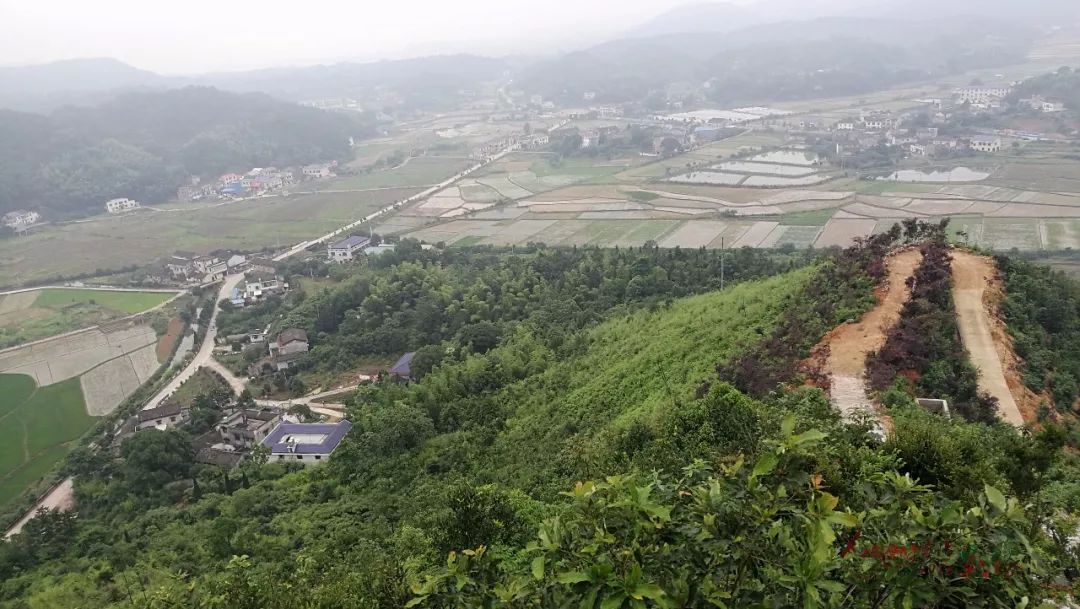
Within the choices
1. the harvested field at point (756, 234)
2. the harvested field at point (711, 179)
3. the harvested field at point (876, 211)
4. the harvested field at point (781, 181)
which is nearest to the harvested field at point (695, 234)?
the harvested field at point (756, 234)

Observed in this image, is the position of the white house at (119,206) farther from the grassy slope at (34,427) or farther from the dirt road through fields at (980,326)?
the dirt road through fields at (980,326)

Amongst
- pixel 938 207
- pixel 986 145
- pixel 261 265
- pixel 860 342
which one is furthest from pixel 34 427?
pixel 986 145

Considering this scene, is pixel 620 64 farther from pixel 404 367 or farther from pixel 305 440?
pixel 305 440

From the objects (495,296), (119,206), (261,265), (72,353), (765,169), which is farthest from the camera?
(119,206)

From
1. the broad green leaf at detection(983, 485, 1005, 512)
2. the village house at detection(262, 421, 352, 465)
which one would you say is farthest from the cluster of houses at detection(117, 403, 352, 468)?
the broad green leaf at detection(983, 485, 1005, 512)

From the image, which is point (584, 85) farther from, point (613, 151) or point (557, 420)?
point (557, 420)

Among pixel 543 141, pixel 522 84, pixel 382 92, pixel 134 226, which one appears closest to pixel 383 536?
pixel 134 226
